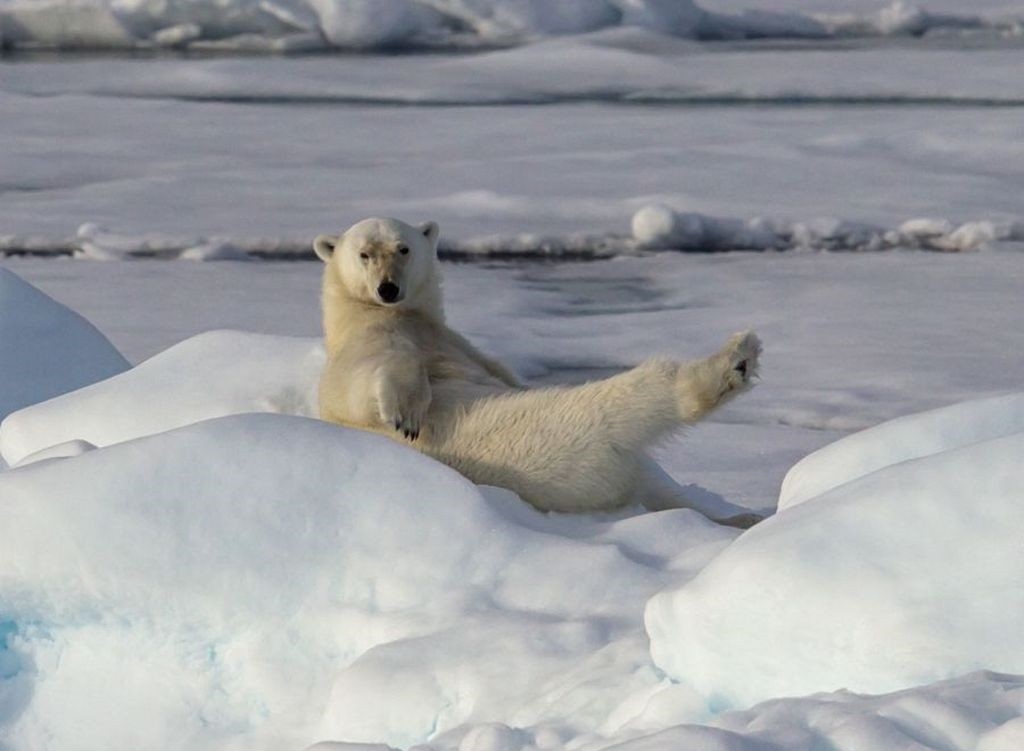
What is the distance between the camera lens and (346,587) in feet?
8.64

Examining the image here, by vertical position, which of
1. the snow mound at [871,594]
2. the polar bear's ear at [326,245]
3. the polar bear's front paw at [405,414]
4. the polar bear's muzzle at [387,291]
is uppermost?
the polar bear's ear at [326,245]

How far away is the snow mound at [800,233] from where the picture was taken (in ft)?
25.5

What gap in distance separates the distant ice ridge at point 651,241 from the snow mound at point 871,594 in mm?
5566

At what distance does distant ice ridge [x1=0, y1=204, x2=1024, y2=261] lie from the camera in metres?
7.76

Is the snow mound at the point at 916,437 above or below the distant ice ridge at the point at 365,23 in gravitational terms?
below

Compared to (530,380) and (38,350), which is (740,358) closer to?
(38,350)

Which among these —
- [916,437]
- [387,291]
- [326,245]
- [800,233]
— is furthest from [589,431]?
[800,233]

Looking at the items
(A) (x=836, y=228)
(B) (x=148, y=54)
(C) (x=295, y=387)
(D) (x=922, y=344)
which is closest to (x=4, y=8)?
(B) (x=148, y=54)

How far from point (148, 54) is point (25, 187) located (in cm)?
574

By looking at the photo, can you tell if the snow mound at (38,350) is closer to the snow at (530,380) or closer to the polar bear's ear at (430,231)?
the snow at (530,380)

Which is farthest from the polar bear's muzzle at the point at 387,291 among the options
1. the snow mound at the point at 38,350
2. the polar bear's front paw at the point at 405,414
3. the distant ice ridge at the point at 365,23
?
the distant ice ridge at the point at 365,23

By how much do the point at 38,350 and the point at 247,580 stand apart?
2124 millimetres

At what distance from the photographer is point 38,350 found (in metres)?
4.56

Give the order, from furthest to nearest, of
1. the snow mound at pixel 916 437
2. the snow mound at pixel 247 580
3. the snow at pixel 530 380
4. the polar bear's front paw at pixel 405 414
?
the polar bear's front paw at pixel 405 414 < the snow mound at pixel 916 437 < the snow mound at pixel 247 580 < the snow at pixel 530 380
